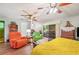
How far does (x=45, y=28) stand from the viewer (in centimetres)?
239

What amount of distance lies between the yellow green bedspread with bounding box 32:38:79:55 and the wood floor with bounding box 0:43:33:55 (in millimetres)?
94

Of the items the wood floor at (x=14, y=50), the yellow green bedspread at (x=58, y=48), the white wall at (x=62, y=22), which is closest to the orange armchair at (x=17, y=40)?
the wood floor at (x=14, y=50)

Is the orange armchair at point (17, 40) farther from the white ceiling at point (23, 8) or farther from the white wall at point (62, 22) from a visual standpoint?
the white wall at point (62, 22)

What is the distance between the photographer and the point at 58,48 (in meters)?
2.31

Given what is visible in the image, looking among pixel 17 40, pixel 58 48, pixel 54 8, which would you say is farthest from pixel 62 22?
pixel 17 40

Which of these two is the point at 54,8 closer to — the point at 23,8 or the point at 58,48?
the point at 23,8

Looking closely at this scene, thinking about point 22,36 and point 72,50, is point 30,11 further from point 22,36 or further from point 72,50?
point 72,50

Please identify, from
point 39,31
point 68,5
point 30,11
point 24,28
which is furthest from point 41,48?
point 68,5

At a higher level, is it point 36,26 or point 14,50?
point 36,26

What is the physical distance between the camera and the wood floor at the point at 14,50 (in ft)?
7.43

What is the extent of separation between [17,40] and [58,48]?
2.31 ft

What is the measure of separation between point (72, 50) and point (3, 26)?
1.23 m

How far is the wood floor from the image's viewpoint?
7.43 ft

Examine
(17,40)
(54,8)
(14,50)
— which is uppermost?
(54,8)
